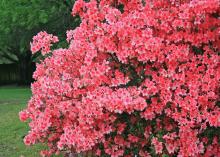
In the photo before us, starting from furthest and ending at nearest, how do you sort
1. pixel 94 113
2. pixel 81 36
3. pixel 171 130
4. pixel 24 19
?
pixel 24 19, pixel 81 36, pixel 171 130, pixel 94 113

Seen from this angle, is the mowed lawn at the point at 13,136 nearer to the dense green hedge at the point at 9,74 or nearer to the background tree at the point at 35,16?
the background tree at the point at 35,16

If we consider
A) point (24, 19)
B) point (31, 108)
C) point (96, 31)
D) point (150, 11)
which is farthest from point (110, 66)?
point (24, 19)

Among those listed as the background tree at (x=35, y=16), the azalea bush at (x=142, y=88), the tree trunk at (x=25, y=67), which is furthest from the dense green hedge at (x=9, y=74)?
the azalea bush at (x=142, y=88)

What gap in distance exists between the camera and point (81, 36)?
19.4 ft

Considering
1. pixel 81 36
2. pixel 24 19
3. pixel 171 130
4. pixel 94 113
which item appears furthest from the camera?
pixel 24 19

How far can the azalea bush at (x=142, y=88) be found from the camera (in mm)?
5211

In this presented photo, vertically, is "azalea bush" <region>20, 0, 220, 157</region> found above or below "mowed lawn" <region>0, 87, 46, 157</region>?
above

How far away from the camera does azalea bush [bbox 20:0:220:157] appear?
5.21m

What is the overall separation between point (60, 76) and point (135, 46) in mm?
1177

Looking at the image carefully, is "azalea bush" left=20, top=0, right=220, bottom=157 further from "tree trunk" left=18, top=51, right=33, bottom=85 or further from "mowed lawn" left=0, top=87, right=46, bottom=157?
"tree trunk" left=18, top=51, right=33, bottom=85

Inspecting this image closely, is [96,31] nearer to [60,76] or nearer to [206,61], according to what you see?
[60,76]

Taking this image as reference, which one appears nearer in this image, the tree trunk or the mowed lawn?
the mowed lawn

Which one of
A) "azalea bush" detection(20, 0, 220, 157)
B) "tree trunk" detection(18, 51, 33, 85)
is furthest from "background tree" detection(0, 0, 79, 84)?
"azalea bush" detection(20, 0, 220, 157)

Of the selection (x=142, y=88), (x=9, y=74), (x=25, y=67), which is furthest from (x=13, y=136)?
(x=9, y=74)
